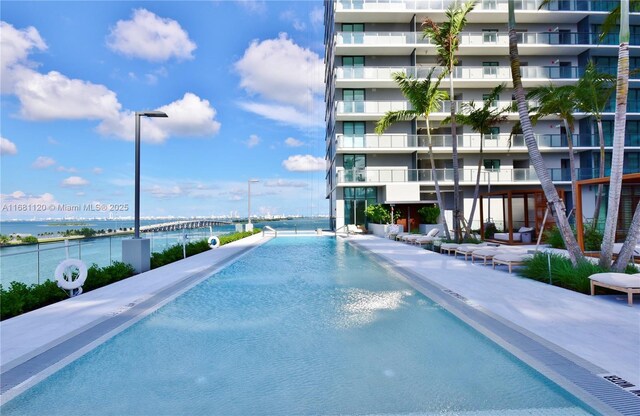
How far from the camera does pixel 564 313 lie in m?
6.18

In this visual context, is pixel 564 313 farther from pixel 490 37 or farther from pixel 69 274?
pixel 490 37

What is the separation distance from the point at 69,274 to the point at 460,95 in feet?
101

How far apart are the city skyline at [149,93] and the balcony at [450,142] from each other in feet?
26.8

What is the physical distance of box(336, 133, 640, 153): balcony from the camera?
2975cm

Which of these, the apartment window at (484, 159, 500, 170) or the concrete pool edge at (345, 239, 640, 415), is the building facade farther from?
the concrete pool edge at (345, 239, 640, 415)

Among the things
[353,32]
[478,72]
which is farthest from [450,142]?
[353,32]

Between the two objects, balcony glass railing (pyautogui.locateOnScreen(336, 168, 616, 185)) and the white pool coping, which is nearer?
the white pool coping

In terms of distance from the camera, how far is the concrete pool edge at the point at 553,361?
340 centimetres

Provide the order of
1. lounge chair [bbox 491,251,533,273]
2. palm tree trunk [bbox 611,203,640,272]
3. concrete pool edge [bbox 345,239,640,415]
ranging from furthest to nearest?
lounge chair [bbox 491,251,533,273] → palm tree trunk [bbox 611,203,640,272] → concrete pool edge [bbox 345,239,640,415]

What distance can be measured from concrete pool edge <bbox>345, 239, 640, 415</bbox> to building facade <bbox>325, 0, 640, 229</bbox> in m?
22.8

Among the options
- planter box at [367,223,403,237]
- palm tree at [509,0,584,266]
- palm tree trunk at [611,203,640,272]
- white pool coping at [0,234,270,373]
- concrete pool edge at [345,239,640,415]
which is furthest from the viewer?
planter box at [367,223,403,237]

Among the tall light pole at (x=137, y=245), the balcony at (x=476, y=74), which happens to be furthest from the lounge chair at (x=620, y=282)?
the balcony at (x=476, y=74)

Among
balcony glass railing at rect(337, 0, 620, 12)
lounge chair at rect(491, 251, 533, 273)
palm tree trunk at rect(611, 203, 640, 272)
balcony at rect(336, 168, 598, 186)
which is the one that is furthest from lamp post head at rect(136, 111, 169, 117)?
balcony glass railing at rect(337, 0, 620, 12)

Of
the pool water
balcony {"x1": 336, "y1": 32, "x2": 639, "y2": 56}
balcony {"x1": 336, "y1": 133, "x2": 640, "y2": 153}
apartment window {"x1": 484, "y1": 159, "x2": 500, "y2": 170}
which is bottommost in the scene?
the pool water
